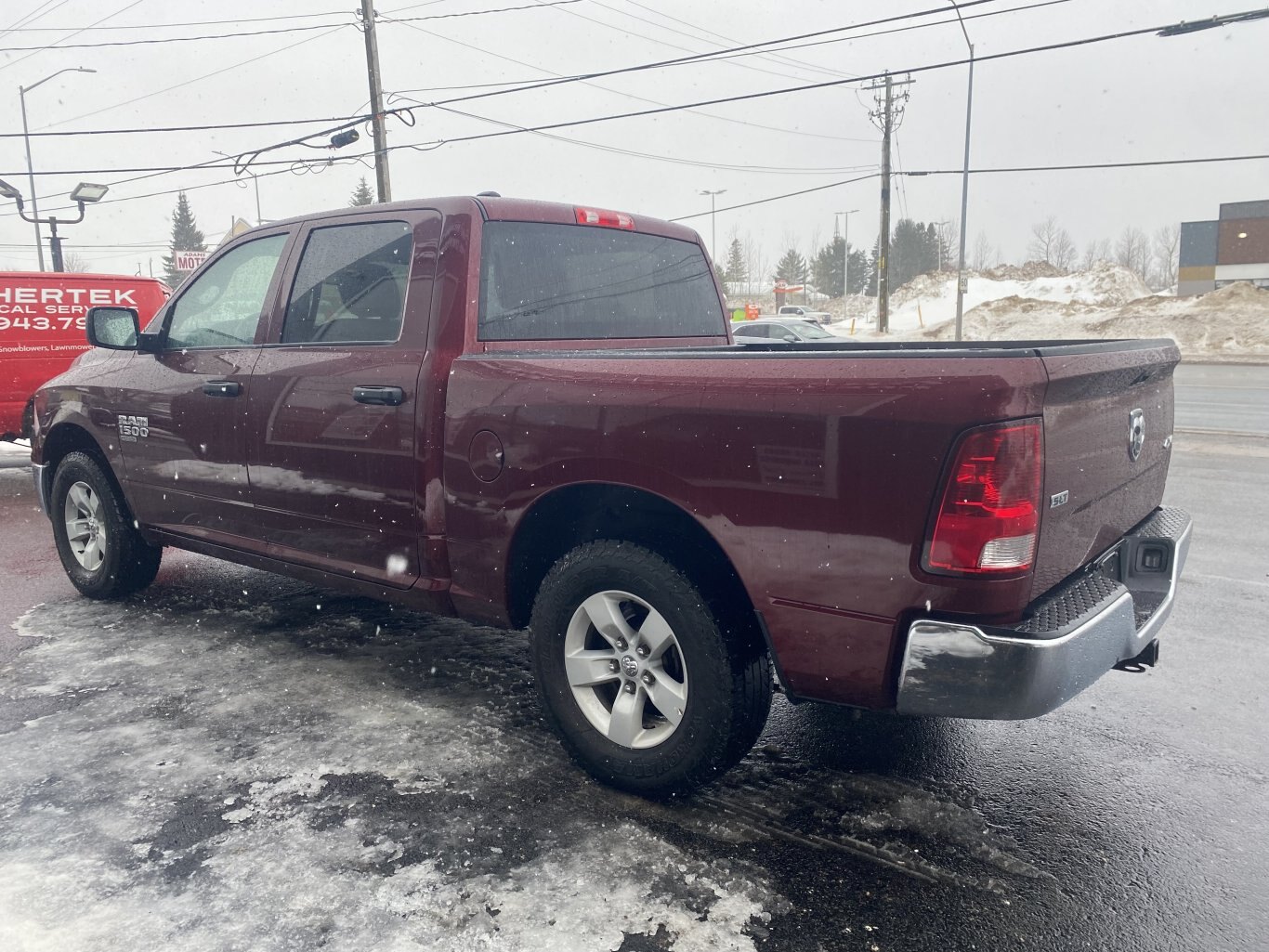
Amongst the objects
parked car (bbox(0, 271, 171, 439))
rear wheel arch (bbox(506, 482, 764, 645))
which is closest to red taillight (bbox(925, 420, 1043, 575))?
rear wheel arch (bbox(506, 482, 764, 645))

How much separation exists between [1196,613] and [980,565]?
10.7ft

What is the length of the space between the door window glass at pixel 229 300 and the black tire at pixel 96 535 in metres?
0.98

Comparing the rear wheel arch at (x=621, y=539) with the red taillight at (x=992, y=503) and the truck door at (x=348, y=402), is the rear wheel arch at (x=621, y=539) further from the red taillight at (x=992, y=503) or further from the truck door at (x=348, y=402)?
the red taillight at (x=992, y=503)

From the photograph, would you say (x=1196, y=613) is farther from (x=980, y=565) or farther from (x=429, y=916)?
(x=429, y=916)

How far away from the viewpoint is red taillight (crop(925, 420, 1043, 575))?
229 cm

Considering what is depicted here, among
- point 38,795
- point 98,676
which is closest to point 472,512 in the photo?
point 38,795

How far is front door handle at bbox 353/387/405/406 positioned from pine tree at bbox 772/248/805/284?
124445mm

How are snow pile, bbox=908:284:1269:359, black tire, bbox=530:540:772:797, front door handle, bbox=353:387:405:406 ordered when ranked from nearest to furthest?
black tire, bbox=530:540:772:797
front door handle, bbox=353:387:405:406
snow pile, bbox=908:284:1269:359

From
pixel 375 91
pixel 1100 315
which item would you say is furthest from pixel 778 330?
pixel 1100 315

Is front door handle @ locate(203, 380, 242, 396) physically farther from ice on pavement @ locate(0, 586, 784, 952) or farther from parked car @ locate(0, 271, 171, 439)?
parked car @ locate(0, 271, 171, 439)

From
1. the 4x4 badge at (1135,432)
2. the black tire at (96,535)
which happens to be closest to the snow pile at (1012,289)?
the black tire at (96,535)

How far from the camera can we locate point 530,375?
3145mm

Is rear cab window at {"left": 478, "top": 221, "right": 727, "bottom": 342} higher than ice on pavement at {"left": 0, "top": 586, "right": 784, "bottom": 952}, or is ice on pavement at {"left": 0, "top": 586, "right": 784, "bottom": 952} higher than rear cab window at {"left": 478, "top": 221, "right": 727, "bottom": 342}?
rear cab window at {"left": 478, "top": 221, "right": 727, "bottom": 342}

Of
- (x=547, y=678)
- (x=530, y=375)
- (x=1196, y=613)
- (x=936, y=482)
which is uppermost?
(x=530, y=375)
